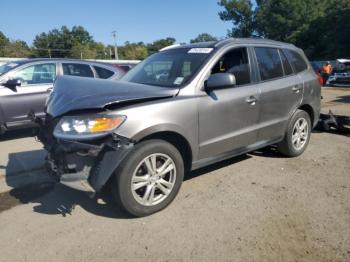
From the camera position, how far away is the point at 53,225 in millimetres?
3541

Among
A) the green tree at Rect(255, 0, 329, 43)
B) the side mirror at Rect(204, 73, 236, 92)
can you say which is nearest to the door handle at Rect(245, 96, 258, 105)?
the side mirror at Rect(204, 73, 236, 92)

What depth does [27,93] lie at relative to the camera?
7.27 m

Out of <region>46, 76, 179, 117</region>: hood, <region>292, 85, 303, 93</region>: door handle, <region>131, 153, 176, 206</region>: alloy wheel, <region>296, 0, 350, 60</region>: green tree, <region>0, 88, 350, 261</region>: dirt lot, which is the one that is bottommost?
<region>0, 88, 350, 261</region>: dirt lot

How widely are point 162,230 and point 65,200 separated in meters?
1.36

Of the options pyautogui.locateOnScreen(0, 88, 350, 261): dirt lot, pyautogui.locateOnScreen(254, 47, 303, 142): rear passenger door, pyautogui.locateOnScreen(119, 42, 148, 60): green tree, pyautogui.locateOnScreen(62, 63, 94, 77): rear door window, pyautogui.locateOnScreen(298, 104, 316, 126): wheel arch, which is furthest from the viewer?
pyautogui.locateOnScreen(119, 42, 148, 60): green tree

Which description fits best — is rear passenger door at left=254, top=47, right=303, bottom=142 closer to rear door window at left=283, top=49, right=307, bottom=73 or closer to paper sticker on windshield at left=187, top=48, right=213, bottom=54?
rear door window at left=283, top=49, right=307, bottom=73

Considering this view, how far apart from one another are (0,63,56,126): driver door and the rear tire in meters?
4.55

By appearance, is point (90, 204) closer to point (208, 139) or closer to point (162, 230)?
point (162, 230)

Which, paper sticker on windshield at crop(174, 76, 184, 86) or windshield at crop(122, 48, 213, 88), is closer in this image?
paper sticker on windshield at crop(174, 76, 184, 86)

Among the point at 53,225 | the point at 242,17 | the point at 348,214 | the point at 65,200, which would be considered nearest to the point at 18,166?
the point at 65,200

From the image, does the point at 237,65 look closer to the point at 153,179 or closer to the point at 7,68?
the point at 153,179

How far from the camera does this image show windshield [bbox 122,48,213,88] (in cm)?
418

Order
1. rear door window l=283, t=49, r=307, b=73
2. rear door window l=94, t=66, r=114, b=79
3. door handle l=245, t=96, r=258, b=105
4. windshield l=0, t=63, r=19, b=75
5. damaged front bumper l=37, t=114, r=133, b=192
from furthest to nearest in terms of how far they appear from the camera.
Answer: rear door window l=94, t=66, r=114, b=79 < windshield l=0, t=63, r=19, b=75 < rear door window l=283, t=49, r=307, b=73 < door handle l=245, t=96, r=258, b=105 < damaged front bumper l=37, t=114, r=133, b=192

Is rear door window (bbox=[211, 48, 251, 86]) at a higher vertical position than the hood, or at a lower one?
higher
